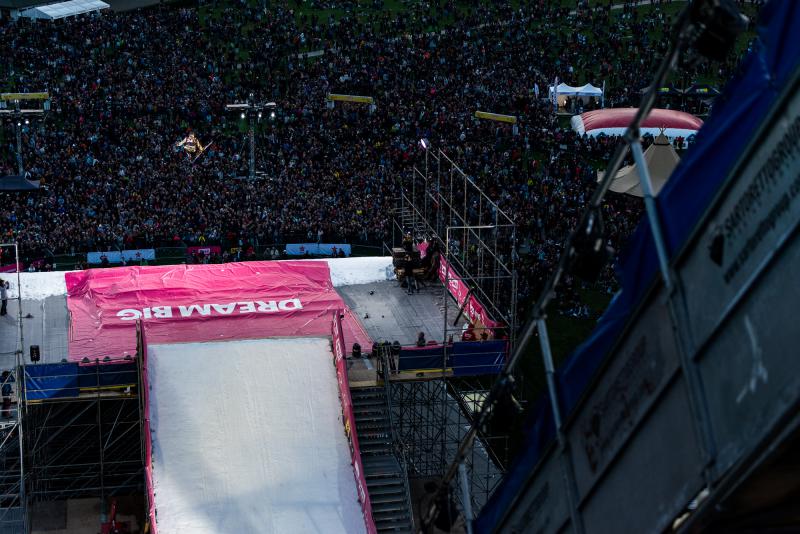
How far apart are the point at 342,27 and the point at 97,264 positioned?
27.7 meters

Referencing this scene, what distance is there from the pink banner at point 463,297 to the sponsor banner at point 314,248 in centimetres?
822

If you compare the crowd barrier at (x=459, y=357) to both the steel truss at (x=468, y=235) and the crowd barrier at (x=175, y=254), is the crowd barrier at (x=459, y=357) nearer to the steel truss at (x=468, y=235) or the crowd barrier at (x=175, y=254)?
the steel truss at (x=468, y=235)

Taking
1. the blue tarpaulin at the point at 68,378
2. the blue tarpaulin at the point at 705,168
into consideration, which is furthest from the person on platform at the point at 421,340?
the blue tarpaulin at the point at 705,168

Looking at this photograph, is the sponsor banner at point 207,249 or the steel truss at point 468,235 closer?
the steel truss at point 468,235

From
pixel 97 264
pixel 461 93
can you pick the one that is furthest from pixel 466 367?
pixel 461 93

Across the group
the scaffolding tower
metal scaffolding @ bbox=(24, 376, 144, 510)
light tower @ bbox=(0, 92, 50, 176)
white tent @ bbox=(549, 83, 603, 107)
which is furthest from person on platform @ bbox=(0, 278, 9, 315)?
white tent @ bbox=(549, 83, 603, 107)

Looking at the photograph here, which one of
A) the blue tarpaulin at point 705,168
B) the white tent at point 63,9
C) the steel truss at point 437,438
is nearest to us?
the blue tarpaulin at point 705,168

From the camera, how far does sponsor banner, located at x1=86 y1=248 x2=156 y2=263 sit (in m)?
38.0

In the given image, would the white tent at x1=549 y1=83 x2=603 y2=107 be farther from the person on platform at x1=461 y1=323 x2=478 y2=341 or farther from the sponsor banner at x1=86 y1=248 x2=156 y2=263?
the person on platform at x1=461 y1=323 x2=478 y2=341

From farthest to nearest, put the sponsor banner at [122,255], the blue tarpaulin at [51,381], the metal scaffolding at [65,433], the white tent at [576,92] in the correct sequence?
the white tent at [576,92], the sponsor banner at [122,255], the blue tarpaulin at [51,381], the metal scaffolding at [65,433]

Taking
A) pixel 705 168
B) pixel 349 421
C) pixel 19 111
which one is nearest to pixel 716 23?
pixel 705 168

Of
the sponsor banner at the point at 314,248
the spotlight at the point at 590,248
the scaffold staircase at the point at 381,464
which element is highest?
the spotlight at the point at 590,248

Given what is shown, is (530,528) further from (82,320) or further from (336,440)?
(82,320)

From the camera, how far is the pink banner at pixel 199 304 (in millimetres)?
26188
